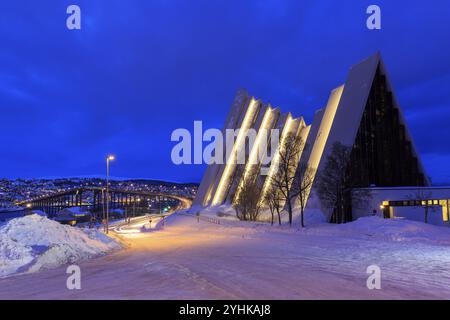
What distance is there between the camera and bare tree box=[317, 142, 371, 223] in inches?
1134

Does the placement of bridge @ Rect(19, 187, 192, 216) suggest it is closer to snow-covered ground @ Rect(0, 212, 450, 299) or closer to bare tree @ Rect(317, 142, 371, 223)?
bare tree @ Rect(317, 142, 371, 223)

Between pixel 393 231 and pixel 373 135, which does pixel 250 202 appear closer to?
pixel 373 135

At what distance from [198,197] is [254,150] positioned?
16.2 m

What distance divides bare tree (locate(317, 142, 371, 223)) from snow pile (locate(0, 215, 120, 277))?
18965 mm

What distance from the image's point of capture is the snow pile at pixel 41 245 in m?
10.7

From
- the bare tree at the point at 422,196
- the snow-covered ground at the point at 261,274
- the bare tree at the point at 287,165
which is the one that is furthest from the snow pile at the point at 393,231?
the bare tree at the point at 422,196

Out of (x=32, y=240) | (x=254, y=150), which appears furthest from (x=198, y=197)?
Result: (x=32, y=240)

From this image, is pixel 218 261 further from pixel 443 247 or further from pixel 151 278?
pixel 443 247

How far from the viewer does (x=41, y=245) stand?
12430 mm

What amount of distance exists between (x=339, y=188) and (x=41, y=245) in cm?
2353

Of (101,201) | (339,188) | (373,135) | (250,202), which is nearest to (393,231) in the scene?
(339,188)

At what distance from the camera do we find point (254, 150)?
54094 millimetres
